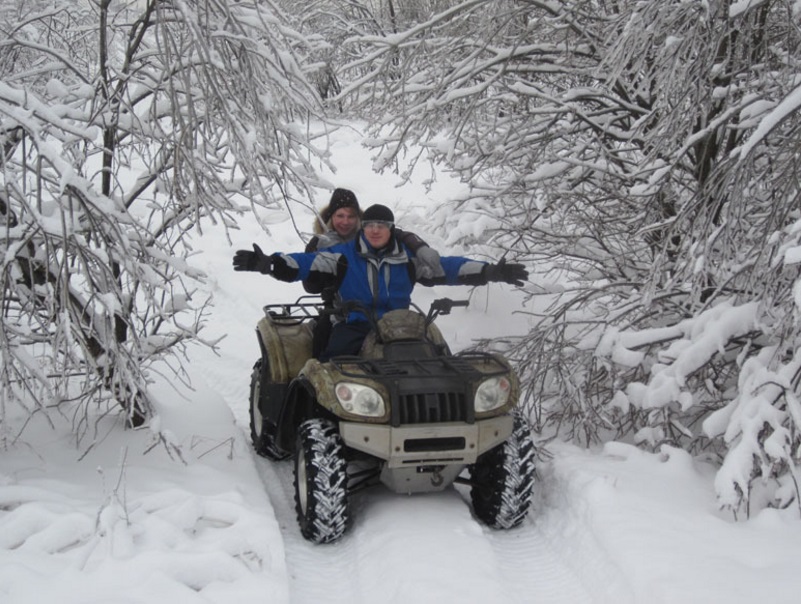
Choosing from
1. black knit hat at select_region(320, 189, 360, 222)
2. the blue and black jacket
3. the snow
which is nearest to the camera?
the snow

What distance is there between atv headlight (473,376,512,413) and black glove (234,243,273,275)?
1.46 metres

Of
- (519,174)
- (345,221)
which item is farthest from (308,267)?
(519,174)

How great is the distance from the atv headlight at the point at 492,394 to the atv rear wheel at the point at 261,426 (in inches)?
59.1

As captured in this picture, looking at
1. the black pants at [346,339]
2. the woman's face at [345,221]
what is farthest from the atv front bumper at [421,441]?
the woman's face at [345,221]

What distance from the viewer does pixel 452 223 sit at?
8227mm

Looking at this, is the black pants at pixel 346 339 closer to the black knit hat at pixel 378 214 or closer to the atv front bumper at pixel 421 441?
the black knit hat at pixel 378 214

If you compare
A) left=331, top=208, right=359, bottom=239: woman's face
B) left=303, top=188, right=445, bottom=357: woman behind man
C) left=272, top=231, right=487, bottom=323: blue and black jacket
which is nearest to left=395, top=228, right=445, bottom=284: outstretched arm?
left=303, top=188, right=445, bottom=357: woman behind man

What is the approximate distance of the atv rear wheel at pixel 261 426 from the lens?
5.42 meters

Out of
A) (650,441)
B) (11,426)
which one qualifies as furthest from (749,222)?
(11,426)

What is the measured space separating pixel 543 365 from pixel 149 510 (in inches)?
116

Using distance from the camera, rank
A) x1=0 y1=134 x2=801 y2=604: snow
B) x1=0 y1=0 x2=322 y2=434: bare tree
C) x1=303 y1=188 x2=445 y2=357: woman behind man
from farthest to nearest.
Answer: x1=303 y1=188 x2=445 y2=357: woman behind man
x1=0 y1=0 x2=322 y2=434: bare tree
x1=0 y1=134 x2=801 y2=604: snow

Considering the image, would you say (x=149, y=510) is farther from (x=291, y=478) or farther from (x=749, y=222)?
(x=749, y=222)

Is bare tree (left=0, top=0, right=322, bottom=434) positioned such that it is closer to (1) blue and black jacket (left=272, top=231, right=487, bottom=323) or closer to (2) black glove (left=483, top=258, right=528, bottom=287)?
(1) blue and black jacket (left=272, top=231, right=487, bottom=323)

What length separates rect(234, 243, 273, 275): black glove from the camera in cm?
472
